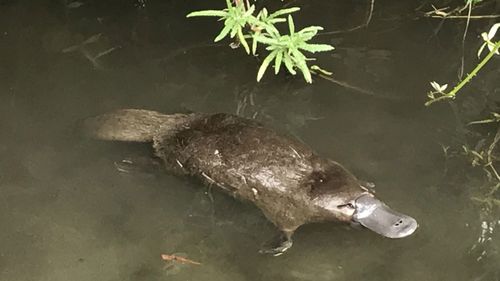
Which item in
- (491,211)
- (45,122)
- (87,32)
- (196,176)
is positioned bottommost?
(491,211)

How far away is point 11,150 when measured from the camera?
3209 mm

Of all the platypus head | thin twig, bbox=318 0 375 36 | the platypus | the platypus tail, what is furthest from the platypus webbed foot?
thin twig, bbox=318 0 375 36

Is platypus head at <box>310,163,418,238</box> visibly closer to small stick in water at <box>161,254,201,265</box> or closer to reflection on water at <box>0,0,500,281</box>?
reflection on water at <box>0,0,500,281</box>

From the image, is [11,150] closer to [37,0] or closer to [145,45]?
[145,45]

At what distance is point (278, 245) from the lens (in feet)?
9.25

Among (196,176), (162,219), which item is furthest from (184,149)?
(162,219)

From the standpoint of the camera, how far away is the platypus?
282cm

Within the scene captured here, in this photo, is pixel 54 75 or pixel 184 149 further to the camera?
pixel 54 75

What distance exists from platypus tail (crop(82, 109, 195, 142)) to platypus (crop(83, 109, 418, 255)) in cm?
12

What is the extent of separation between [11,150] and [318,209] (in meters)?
1.45

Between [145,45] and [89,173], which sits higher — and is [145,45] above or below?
above

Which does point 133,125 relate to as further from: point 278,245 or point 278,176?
point 278,245

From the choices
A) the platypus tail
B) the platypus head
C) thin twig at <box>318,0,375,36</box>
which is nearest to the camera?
the platypus head

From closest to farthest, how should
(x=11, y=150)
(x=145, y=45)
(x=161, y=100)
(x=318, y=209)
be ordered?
(x=318, y=209) → (x=11, y=150) → (x=161, y=100) → (x=145, y=45)
